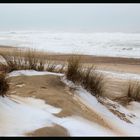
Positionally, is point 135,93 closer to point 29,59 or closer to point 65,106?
point 29,59

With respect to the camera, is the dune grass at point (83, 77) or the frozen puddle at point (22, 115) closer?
the frozen puddle at point (22, 115)

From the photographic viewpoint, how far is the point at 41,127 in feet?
15.3

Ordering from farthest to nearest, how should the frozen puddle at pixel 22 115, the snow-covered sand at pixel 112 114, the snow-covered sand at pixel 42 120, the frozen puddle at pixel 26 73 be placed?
1. the frozen puddle at pixel 26 73
2. the snow-covered sand at pixel 112 114
3. the snow-covered sand at pixel 42 120
4. the frozen puddle at pixel 22 115

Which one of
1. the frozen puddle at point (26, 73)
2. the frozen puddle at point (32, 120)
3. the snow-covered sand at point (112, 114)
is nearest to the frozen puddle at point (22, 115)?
the frozen puddle at point (32, 120)

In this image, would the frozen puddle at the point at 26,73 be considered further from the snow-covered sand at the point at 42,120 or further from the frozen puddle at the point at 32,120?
the frozen puddle at the point at 32,120

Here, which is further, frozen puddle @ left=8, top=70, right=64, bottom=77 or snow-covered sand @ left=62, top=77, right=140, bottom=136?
frozen puddle @ left=8, top=70, right=64, bottom=77

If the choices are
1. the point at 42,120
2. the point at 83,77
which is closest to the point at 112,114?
the point at 83,77

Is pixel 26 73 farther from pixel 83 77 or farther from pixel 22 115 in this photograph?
pixel 22 115

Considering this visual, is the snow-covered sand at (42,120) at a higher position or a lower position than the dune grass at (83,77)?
higher

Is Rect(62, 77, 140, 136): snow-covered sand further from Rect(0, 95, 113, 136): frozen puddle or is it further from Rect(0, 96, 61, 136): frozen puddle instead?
Rect(0, 96, 61, 136): frozen puddle

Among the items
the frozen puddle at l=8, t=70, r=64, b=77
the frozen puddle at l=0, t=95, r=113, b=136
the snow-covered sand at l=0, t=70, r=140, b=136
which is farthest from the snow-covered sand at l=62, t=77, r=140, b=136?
the frozen puddle at l=0, t=95, r=113, b=136

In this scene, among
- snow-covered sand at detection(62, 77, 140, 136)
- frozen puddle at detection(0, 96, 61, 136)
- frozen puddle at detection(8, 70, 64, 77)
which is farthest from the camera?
frozen puddle at detection(8, 70, 64, 77)

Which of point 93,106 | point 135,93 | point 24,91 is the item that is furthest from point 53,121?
point 135,93

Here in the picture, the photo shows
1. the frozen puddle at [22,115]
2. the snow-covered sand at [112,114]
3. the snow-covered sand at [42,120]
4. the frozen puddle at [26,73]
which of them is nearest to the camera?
the frozen puddle at [22,115]
